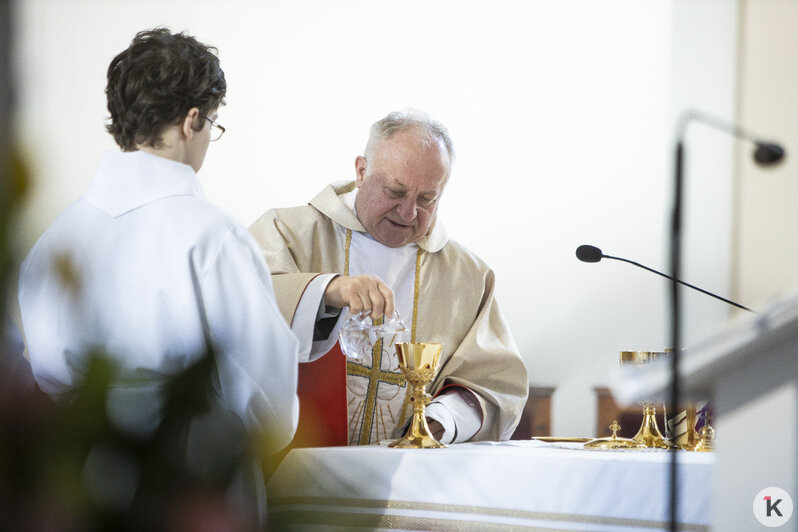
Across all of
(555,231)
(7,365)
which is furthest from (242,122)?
(7,365)

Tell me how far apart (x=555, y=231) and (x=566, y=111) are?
0.79 m

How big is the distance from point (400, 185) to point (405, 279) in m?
0.36

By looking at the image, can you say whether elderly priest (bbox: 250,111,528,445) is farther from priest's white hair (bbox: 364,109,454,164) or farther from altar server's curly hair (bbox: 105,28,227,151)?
altar server's curly hair (bbox: 105,28,227,151)

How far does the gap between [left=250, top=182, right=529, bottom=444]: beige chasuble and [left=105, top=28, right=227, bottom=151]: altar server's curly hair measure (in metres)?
0.78

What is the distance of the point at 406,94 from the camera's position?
20.1ft

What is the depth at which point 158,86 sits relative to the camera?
6.97 ft

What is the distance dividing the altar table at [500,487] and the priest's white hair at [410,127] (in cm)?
117

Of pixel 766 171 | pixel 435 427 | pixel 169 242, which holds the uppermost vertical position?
pixel 766 171

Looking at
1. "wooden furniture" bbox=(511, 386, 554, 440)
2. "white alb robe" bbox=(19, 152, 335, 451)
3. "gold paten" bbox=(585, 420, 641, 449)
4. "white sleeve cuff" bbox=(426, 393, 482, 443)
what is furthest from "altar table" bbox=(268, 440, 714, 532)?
"wooden furniture" bbox=(511, 386, 554, 440)

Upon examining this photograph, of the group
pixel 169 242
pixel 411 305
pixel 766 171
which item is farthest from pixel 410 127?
pixel 766 171

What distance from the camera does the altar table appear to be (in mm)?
2020

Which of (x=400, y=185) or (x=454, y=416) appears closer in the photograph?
(x=454, y=416)

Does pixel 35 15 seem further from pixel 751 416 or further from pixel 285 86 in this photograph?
pixel 751 416

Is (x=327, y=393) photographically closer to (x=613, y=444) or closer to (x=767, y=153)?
(x=613, y=444)
